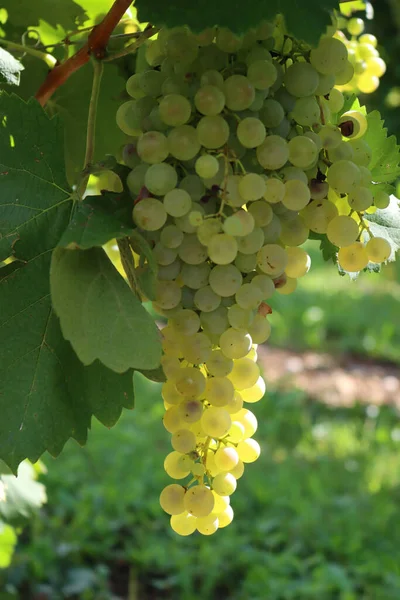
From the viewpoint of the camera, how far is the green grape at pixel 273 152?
1.78 ft

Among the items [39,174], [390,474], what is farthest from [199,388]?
[390,474]

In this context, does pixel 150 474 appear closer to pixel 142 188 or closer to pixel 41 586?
pixel 41 586

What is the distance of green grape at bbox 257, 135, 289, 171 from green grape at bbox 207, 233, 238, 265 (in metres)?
0.07

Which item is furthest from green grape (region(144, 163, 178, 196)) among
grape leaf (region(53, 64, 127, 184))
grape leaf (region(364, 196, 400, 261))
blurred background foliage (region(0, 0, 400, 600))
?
blurred background foliage (region(0, 0, 400, 600))

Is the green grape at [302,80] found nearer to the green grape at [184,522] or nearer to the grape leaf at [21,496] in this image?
the green grape at [184,522]

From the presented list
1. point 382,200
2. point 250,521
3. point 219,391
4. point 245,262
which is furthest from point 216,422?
point 250,521

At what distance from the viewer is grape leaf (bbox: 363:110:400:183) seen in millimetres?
689

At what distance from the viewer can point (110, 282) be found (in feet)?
1.74

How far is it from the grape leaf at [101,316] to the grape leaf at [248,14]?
0.18m

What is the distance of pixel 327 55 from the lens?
0.57m

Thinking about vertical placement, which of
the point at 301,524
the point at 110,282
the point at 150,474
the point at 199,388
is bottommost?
the point at 301,524

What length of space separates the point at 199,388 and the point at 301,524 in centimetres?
205

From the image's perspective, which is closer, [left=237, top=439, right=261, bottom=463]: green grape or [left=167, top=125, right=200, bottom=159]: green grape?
[left=167, top=125, right=200, bottom=159]: green grape

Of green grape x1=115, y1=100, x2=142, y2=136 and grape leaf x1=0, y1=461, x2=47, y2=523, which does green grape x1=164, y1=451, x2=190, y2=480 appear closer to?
green grape x1=115, y1=100, x2=142, y2=136
